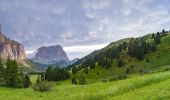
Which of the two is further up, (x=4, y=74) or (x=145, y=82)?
(x=4, y=74)

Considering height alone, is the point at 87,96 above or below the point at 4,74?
below

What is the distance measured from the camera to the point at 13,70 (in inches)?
4995

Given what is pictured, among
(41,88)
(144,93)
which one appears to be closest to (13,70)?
(41,88)

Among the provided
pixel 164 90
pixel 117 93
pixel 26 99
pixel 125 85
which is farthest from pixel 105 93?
pixel 26 99

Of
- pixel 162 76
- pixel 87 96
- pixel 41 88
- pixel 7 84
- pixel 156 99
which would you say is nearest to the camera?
pixel 156 99

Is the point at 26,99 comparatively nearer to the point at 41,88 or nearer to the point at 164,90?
the point at 164,90

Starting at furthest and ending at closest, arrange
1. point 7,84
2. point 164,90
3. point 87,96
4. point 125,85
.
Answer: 1. point 7,84
2. point 125,85
3. point 87,96
4. point 164,90

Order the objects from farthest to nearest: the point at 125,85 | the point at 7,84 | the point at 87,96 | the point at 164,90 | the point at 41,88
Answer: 1. the point at 7,84
2. the point at 41,88
3. the point at 125,85
4. the point at 87,96
5. the point at 164,90

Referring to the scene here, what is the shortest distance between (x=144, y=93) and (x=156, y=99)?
4.18m

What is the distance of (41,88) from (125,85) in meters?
27.3

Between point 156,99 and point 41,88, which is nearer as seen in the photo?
point 156,99

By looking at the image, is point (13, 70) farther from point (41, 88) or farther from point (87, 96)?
point (87, 96)

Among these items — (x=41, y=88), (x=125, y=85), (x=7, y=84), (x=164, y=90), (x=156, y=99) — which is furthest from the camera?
(x=7, y=84)

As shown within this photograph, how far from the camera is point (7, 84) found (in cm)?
12181
